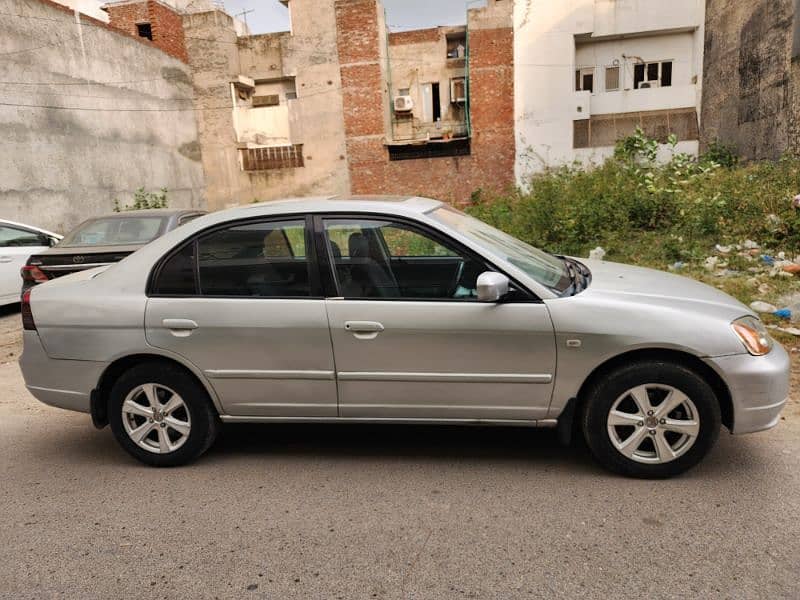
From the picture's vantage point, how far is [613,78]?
2169 cm

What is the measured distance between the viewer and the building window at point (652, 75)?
21422 millimetres

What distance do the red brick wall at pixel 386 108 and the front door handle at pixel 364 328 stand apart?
18.9m

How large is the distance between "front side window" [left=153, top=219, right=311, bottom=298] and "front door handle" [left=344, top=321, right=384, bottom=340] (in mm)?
417

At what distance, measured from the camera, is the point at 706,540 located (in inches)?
114

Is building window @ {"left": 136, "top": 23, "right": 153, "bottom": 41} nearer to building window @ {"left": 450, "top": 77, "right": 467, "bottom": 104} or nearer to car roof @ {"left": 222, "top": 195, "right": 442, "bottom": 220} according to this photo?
building window @ {"left": 450, "top": 77, "right": 467, "bottom": 104}

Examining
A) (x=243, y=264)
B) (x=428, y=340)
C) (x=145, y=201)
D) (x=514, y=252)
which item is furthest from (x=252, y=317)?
(x=145, y=201)

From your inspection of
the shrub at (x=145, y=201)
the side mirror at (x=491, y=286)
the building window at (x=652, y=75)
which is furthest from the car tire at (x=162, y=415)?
the building window at (x=652, y=75)

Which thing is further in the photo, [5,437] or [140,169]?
[140,169]

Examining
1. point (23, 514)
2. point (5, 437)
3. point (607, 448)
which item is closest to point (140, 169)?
point (5, 437)

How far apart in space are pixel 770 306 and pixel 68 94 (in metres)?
18.0

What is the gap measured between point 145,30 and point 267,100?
491 cm

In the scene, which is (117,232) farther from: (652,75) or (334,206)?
(652,75)

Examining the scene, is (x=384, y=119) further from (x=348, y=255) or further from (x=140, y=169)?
(x=348, y=255)

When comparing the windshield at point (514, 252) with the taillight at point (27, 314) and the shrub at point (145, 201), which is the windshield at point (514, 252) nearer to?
the taillight at point (27, 314)
